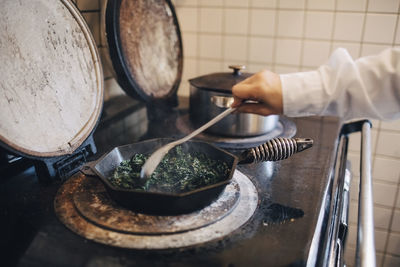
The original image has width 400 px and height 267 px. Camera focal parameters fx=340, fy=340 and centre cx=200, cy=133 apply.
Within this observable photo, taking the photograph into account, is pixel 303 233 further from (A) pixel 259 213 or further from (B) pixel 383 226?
(B) pixel 383 226

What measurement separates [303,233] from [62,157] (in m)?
0.55

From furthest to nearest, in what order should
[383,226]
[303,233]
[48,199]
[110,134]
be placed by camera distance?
[383,226] < [110,134] < [48,199] < [303,233]

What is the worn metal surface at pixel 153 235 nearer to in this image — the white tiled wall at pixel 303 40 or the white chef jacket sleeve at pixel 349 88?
the white chef jacket sleeve at pixel 349 88

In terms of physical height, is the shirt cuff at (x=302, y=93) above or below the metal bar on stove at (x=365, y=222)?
above

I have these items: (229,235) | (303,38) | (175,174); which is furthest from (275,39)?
(229,235)

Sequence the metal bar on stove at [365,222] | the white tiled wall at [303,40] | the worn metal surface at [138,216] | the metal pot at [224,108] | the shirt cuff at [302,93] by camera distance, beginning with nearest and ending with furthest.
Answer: the metal bar on stove at [365,222] < the worn metal surface at [138,216] < the shirt cuff at [302,93] < the metal pot at [224,108] < the white tiled wall at [303,40]

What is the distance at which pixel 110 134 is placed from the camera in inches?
43.1

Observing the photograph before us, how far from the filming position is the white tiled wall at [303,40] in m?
1.23

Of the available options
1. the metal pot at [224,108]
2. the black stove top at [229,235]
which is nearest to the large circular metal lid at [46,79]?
the black stove top at [229,235]

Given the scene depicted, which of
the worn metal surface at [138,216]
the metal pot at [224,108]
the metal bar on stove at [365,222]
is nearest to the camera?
the metal bar on stove at [365,222]

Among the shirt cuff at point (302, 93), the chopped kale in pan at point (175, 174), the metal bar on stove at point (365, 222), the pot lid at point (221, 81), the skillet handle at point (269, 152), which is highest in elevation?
the shirt cuff at point (302, 93)

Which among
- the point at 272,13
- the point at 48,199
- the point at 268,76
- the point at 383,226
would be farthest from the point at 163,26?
the point at 383,226

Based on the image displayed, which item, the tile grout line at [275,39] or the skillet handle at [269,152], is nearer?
the skillet handle at [269,152]

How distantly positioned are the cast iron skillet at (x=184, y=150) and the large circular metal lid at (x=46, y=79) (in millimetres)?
125
